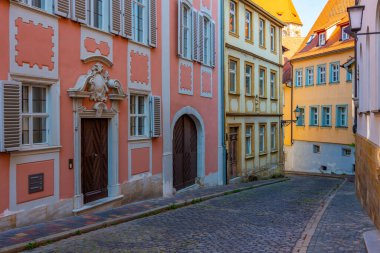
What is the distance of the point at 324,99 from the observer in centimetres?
3606

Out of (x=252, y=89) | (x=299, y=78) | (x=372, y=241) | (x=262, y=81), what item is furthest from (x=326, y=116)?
(x=372, y=241)

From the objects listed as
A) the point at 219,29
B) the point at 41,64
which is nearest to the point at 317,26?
the point at 219,29

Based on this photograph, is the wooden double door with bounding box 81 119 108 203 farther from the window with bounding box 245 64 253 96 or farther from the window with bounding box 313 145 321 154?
the window with bounding box 313 145 321 154

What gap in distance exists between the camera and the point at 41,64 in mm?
9172

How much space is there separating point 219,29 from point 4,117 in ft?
41.1

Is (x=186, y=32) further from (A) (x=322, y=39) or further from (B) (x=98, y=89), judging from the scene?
(A) (x=322, y=39)

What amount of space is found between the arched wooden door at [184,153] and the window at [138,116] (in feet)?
8.04

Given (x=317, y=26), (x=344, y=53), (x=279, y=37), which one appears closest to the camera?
(x=279, y=37)

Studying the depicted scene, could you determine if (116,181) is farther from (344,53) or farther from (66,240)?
(344,53)

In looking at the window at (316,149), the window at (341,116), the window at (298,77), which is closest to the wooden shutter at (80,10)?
the window at (341,116)

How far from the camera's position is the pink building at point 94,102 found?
8.58 metres

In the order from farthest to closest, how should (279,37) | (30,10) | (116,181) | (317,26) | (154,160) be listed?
1. (317,26)
2. (279,37)
3. (154,160)
4. (116,181)
5. (30,10)

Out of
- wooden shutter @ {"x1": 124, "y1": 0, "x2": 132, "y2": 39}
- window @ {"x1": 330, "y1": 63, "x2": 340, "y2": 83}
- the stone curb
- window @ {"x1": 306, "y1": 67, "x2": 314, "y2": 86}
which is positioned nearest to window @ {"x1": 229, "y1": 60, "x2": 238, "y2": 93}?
the stone curb

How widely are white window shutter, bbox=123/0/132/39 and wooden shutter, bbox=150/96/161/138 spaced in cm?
206
